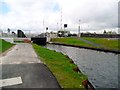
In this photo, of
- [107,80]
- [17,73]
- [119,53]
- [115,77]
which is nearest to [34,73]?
[17,73]

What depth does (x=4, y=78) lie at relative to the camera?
1523 centimetres

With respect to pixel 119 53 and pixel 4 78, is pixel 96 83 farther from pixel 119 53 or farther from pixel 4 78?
pixel 119 53

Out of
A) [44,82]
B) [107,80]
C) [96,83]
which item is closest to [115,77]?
[107,80]

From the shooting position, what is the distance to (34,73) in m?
16.9

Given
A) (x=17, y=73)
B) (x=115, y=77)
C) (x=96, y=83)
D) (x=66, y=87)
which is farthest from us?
(x=115, y=77)

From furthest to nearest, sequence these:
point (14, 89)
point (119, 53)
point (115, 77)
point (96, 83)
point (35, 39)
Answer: point (35, 39), point (119, 53), point (115, 77), point (96, 83), point (14, 89)

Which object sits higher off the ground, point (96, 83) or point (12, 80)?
point (12, 80)

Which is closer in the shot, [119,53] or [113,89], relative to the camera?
[113,89]

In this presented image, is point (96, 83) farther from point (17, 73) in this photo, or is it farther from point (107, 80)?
point (17, 73)

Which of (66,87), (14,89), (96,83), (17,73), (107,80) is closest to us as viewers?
(14,89)

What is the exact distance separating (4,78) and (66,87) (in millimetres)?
4231

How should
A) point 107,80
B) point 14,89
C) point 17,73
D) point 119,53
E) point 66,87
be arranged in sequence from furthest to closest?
point 119,53 → point 107,80 → point 17,73 → point 66,87 → point 14,89

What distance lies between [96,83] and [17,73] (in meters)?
6.29

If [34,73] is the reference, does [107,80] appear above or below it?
below
